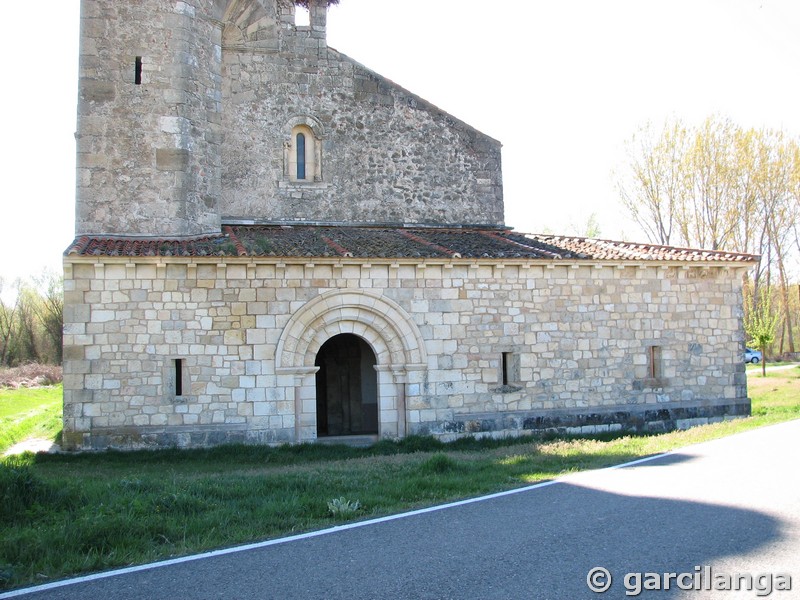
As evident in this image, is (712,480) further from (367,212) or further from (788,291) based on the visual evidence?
(788,291)

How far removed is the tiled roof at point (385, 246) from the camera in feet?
45.7

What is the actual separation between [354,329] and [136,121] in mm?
6089

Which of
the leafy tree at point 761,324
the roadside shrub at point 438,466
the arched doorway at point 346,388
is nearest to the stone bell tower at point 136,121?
the arched doorway at point 346,388

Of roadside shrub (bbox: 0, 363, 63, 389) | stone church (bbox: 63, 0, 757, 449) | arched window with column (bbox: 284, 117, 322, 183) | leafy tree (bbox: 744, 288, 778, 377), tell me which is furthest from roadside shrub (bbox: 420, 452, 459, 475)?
roadside shrub (bbox: 0, 363, 63, 389)

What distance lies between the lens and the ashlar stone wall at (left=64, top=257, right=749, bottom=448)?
13367 millimetres

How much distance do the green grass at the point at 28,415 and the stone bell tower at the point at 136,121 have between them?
4.75 m

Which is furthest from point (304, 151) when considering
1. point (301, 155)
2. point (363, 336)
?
point (363, 336)

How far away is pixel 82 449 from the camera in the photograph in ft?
42.8

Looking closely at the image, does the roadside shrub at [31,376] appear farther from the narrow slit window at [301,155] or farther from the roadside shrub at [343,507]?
the roadside shrub at [343,507]

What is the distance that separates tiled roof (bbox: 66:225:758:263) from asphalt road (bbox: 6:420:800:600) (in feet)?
24.8

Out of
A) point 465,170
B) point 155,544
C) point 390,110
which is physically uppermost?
point 390,110

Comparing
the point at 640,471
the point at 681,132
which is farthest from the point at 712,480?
the point at 681,132

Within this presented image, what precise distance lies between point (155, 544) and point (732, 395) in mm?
14352

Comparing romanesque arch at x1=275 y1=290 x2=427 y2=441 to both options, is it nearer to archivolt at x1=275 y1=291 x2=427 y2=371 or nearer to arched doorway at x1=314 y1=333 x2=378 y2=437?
archivolt at x1=275 y1=291 x2=427 y2=371
